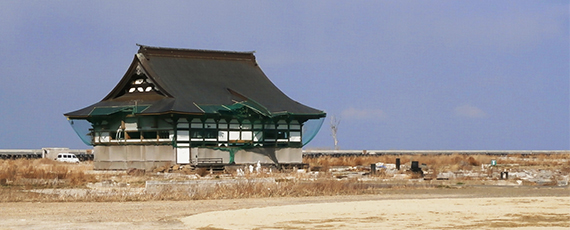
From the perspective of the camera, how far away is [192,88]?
1812 inches

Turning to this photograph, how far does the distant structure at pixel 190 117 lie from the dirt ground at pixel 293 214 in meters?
18.7

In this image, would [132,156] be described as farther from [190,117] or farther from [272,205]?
[272,205]

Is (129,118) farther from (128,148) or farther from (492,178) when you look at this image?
(492,178)

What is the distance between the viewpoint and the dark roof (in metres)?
44.2

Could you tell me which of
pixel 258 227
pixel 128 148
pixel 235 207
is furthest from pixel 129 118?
pixel 258 227

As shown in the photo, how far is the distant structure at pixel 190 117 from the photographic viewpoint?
43.4 m

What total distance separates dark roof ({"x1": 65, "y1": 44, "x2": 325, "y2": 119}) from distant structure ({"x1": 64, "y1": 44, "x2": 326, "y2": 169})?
54mm

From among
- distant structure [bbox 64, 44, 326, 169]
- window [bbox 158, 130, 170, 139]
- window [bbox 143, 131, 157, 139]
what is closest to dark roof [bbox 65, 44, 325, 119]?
distant structure [bbox 64, 44, 326, 169]

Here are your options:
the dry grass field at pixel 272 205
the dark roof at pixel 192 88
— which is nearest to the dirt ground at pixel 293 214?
the dry grass field at pixel 272 205

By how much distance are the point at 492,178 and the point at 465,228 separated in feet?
72.9

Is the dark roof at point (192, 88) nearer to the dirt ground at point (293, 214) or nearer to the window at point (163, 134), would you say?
the window at point (163, 134)

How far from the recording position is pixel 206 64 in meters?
49.2

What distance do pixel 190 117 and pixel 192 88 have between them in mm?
3222

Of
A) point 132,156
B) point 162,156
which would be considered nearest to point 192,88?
point 162,156
